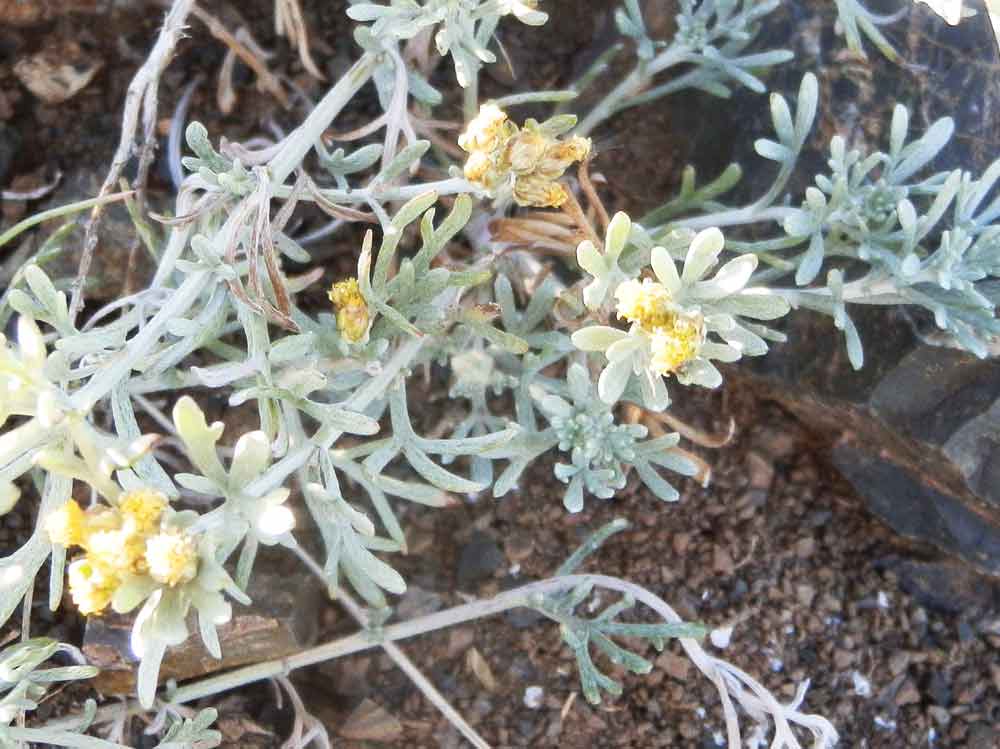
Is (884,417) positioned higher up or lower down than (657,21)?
lower down

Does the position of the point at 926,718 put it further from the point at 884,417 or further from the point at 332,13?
the point at 332,13

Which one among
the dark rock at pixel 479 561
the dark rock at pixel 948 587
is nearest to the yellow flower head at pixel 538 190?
the dark rock at pixel 479 561

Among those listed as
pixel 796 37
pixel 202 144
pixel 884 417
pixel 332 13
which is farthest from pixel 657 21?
pixel 202 144

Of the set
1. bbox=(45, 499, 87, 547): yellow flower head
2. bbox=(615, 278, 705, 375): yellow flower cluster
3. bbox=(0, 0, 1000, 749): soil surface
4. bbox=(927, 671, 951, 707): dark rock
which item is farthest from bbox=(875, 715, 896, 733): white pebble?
bbox=(45, 499, 87, 547): yellow flower head

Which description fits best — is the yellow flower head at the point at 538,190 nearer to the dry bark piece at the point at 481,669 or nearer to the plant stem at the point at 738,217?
the plant stem at the point at 738,217

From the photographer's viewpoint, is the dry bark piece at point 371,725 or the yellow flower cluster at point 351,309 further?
the dry bark piece at point 371,725

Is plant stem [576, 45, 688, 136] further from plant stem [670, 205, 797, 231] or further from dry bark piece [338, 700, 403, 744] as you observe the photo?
dry bark piece [338, 700, 403, 744]

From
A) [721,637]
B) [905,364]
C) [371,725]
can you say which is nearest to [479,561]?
[371,725]
